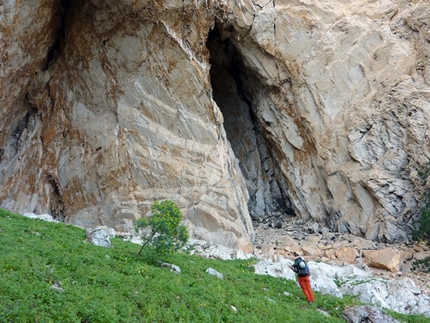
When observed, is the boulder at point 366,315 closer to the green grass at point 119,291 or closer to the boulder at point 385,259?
the green grass at point 119,291

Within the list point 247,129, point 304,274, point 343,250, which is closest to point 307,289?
point 304,274

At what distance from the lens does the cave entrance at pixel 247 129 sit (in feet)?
89.9

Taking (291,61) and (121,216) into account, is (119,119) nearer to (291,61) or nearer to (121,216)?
(121,216)

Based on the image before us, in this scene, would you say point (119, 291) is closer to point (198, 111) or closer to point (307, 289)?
point (307, 289)

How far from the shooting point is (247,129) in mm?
29781

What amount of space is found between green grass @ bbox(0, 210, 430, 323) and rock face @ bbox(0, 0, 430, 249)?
29.5ft

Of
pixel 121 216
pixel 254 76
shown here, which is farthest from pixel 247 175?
pixel 121 216

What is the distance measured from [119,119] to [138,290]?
51.2ft

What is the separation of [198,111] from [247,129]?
7845mm

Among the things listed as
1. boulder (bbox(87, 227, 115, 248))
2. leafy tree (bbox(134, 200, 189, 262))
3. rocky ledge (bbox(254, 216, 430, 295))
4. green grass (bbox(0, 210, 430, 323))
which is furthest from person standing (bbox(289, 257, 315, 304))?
boulder (bbox(87, 227, 115, 248))

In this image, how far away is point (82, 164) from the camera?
22625mm

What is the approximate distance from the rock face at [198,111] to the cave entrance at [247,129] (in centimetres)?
215

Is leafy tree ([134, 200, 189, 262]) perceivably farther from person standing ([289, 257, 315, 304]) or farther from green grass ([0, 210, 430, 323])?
person standing ([289, 257, 315, 304])

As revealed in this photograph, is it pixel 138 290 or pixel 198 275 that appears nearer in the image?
pixel 138 290
